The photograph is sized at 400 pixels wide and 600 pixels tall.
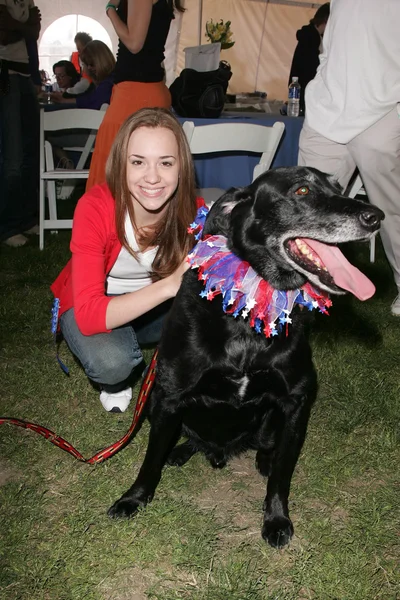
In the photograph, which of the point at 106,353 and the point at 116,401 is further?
the point at 116,401

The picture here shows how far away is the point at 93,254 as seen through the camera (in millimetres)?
2240

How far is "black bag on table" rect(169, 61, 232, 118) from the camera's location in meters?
4.15

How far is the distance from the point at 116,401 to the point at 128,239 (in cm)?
80

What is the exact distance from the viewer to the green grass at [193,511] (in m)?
1.70

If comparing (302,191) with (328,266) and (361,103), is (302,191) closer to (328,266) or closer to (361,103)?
(328,266)

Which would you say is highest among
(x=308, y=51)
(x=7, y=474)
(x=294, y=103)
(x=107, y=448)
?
(x=308, y=51)

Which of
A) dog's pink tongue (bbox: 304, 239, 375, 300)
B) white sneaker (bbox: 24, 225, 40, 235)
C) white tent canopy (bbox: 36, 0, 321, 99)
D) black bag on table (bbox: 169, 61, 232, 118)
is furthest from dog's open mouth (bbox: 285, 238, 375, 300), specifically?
white tent canopy (bbox: 36, 0, 321, 99)

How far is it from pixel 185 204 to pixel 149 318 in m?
0.81

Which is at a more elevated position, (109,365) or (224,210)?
(224,210)

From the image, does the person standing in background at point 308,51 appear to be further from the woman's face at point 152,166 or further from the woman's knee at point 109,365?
Answer: the woman's knee at point 109,365

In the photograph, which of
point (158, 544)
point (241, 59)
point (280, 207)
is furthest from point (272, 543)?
point (241, 59)

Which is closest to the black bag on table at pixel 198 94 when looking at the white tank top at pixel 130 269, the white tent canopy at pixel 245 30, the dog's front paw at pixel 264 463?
the white tank top at pixel 130 269

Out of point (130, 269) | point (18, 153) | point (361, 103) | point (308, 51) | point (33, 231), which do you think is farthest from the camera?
point (308, 51)

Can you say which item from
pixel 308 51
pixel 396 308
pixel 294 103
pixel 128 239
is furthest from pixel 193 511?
pixel 308 51
